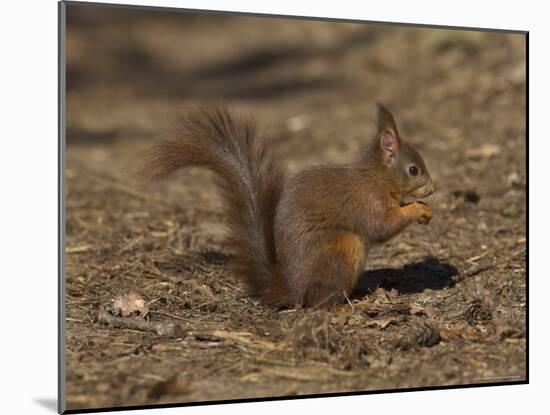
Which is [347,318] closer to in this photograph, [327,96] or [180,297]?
[180,297]

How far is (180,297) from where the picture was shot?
452 centimetres

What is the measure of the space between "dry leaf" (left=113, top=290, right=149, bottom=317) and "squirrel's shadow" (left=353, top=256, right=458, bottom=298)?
3.72 ft

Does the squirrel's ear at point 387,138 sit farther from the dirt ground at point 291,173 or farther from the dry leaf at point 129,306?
the dry leaf at point 129,306

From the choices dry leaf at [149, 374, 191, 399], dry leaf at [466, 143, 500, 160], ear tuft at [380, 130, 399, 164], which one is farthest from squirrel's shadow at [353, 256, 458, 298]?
dry leaf at [466, 143, 500, 160]

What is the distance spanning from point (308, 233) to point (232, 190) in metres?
0.46

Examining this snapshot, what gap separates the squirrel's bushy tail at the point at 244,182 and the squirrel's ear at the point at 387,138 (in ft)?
1.81

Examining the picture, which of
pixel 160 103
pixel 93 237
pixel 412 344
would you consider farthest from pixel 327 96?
pixel 412 344

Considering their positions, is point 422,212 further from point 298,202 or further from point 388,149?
point 298,202

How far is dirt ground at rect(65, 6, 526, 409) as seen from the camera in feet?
12.2

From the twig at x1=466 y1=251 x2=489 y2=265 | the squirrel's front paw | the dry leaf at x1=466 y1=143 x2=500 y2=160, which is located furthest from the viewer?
the dry leaf at x1=466 y1=143 x2=500 y2=160

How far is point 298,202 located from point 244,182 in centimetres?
31

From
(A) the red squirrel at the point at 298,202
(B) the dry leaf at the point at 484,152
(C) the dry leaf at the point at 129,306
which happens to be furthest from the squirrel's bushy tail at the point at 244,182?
(B) the dry leaf at the point at 484,152

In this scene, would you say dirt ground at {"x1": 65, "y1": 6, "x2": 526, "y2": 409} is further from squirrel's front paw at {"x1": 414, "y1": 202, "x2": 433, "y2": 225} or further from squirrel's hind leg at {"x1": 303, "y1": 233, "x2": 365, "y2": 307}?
squirrel's front paw at {"x1": 414, "y1": 202, "x2": 433, "y2": 225}

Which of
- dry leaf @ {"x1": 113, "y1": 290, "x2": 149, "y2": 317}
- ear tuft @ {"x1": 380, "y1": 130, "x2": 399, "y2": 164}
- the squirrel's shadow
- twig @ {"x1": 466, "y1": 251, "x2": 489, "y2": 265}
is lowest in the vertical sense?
dry leaf @ {"x1": 113, "y1": 290, "x2": 149, "y2": 317}
